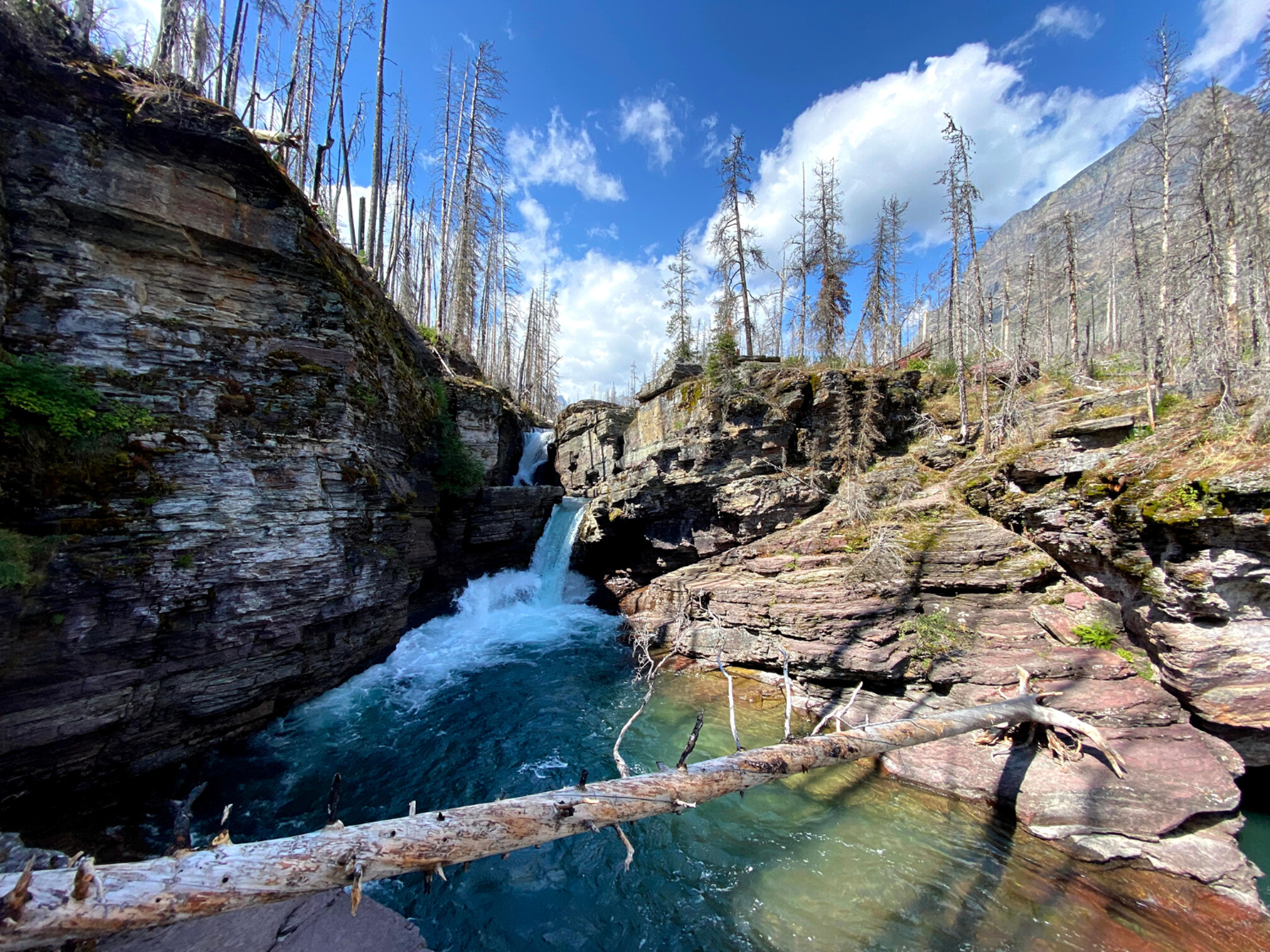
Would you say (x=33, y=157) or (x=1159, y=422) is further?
(x=1159, y=422)

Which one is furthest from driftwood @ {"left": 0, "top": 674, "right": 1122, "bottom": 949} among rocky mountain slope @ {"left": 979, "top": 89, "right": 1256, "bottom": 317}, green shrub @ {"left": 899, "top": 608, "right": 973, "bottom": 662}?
rocky mountain slope @ {"left": 979, "top": 89, "right": 1256, "bottom": 317}

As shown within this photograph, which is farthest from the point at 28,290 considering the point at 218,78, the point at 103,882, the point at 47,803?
the point at 218,78

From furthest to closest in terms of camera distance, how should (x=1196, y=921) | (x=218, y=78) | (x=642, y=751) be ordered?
(x=218, y=78)
(x=642, y=751)
(x=1196, y=921)

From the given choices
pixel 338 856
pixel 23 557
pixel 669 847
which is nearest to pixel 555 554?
pixel 669 847

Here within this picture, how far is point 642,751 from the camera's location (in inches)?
332

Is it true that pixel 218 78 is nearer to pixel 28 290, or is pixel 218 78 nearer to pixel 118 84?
pixel 118 84

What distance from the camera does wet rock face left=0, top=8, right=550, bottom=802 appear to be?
6.42 metres

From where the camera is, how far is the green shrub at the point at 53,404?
20.3 feet

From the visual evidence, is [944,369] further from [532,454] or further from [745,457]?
[532,454]

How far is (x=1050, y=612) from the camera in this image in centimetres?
852

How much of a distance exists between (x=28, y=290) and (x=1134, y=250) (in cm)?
3732

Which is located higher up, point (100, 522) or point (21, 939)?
point (100, 522)

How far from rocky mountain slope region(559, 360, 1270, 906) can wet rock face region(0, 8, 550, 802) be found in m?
9.52

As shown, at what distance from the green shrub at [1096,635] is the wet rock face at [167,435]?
1464 centimetres
